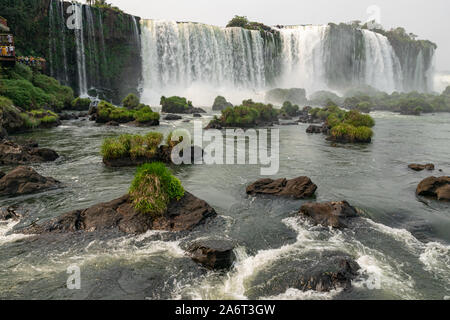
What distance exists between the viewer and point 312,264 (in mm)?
7707

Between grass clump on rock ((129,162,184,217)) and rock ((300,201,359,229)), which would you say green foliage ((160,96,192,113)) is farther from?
rock ((300,201,359,229))

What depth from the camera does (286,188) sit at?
12.8 m

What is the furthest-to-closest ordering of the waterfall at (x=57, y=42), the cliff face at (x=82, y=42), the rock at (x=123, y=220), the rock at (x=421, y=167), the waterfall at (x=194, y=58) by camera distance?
1. the waterfall at (x=194, y=58)
2. the waterfall at (x=57, y=42)
3. the cliff face at (x=82, y=42)
4. the rock at (x=421, y=167)
5. the rock at (x=123, y=220)

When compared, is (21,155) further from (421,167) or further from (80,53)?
(80,53)

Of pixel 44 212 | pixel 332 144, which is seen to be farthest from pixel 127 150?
pixel 332 144

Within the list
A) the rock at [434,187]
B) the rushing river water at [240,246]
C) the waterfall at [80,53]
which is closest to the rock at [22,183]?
the rushing river water at [240,246]

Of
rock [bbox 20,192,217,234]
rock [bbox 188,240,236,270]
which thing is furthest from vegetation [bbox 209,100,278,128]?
rock [bbox 188,240,236,270]

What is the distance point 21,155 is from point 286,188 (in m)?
14.0

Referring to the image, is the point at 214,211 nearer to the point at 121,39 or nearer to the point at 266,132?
the point at 266,132

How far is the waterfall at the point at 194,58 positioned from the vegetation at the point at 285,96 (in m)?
6.15

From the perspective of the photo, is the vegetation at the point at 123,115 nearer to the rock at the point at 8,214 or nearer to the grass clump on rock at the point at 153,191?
the rock at the point at 8,214

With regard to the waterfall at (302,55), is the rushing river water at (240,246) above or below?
below

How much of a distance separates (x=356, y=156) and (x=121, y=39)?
50048 mm

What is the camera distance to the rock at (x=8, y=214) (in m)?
A: 9.92
